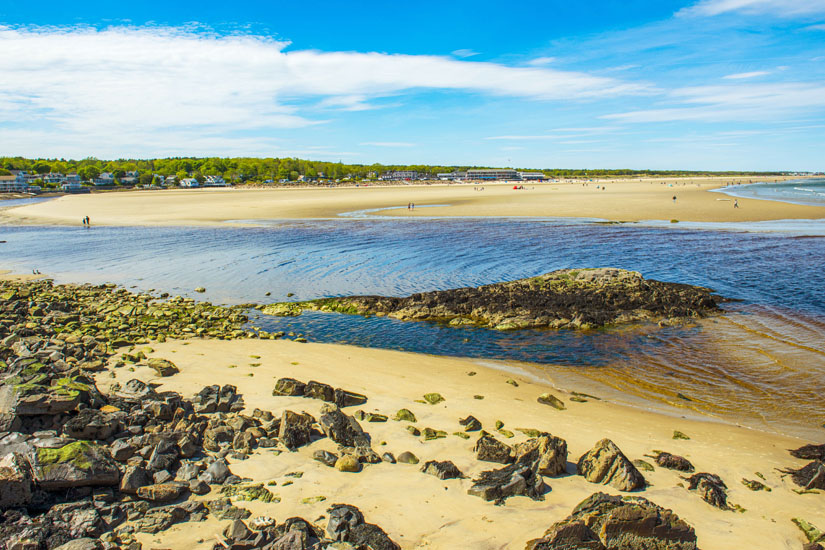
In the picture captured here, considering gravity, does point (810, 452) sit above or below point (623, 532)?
below

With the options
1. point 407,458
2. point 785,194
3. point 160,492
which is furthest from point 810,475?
point 785,194

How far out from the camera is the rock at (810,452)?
28.0ft

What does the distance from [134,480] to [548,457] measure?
6043 mm

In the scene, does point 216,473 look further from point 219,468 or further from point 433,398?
point 433,398

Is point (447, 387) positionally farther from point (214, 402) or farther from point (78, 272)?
point (78, 272)

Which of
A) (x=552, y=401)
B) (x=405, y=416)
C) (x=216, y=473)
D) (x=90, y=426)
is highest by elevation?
(x=90, y=426)

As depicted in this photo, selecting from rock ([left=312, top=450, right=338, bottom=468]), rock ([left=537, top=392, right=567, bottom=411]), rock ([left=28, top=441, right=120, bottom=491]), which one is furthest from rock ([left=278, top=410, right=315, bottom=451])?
rock ([left=537, top=392, right=567, bottom=411])

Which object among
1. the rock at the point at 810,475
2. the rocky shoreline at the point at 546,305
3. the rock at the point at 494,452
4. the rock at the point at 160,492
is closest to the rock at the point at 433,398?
the rock at the point at 494,452

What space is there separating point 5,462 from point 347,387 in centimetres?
651

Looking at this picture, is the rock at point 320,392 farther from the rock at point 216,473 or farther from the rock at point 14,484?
the rock at point 14,484

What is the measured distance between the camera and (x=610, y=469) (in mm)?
7461

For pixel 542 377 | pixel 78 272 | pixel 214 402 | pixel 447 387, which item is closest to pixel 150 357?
pixel 214 402

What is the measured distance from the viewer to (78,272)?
92.8ft

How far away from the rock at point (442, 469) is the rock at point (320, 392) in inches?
131
